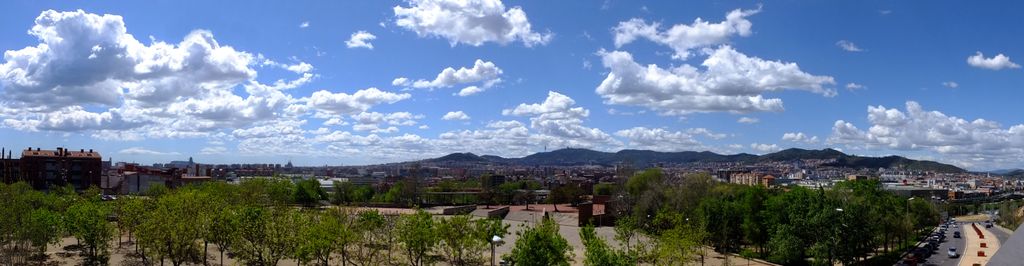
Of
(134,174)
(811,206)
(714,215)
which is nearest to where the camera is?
(811,206)

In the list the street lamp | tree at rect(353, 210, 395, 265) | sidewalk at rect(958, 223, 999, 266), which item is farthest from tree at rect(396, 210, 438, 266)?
sidewalk at rect(958, 223, 999, 266)

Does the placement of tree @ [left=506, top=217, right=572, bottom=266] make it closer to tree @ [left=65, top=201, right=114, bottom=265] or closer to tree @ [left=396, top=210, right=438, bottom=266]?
tree @ [left=396, top=210, right=438, bottom=266]

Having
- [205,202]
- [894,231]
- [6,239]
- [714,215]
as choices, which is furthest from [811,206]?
[6,239]

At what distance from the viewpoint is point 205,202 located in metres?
35.9

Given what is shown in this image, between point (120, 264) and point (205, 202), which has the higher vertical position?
point (205, 202)

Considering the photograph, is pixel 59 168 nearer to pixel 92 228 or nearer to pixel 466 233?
pixel 92 228

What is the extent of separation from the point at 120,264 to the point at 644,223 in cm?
3976

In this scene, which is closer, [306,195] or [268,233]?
[268,233]

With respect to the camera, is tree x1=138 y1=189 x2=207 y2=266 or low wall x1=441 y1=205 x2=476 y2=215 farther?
low wall x1=441 y1=205 x2=476 y2=215

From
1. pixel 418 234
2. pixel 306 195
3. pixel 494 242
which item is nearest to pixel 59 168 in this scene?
pixel 306 195

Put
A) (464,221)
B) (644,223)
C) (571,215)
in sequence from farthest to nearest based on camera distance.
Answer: (571,215) → (644,223) → (464,221)

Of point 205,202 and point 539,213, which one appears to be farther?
point 539,213

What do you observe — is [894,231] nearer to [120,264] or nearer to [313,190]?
Result: [120,264]

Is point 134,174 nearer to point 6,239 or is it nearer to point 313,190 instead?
point 313,190
